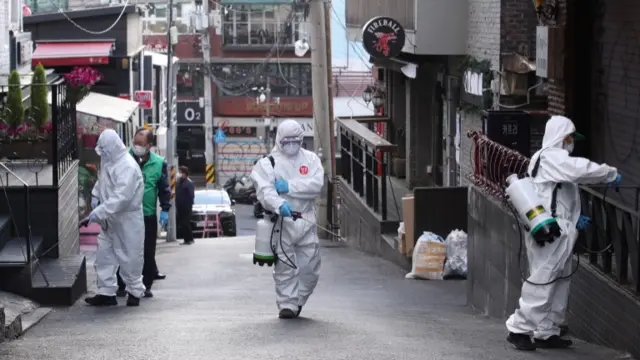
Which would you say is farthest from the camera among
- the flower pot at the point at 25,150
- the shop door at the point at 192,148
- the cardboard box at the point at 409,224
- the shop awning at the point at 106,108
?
the shop door at the point at 192,148

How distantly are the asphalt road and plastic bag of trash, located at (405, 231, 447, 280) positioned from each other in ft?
0.74

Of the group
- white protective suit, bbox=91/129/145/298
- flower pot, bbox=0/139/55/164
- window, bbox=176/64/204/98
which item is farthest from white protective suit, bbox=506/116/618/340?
window, bbox=176/64/204/98

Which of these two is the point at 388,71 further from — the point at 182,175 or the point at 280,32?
the point at 280,32

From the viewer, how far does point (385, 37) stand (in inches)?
810

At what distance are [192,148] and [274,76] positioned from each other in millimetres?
5012

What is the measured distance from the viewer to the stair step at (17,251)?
38.0 feet

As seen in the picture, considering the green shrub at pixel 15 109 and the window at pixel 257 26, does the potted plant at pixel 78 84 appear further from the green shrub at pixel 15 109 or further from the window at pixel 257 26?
the window at pixel 257 26

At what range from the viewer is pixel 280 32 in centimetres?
5656

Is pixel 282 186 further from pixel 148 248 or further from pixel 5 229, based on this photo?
pixel 5 229

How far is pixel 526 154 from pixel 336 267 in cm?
639

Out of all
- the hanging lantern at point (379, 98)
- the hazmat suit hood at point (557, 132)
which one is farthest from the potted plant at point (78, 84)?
the hanging lantern at point (379, 98)

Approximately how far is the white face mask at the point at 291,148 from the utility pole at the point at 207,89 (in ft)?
133

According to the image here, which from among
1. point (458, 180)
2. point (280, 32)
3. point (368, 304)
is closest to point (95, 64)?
point (458, 180)

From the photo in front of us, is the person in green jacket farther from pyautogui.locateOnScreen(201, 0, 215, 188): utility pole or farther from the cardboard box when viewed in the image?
pyautogui.locateOnScreen(201, 0, 215, 188): utility pole
